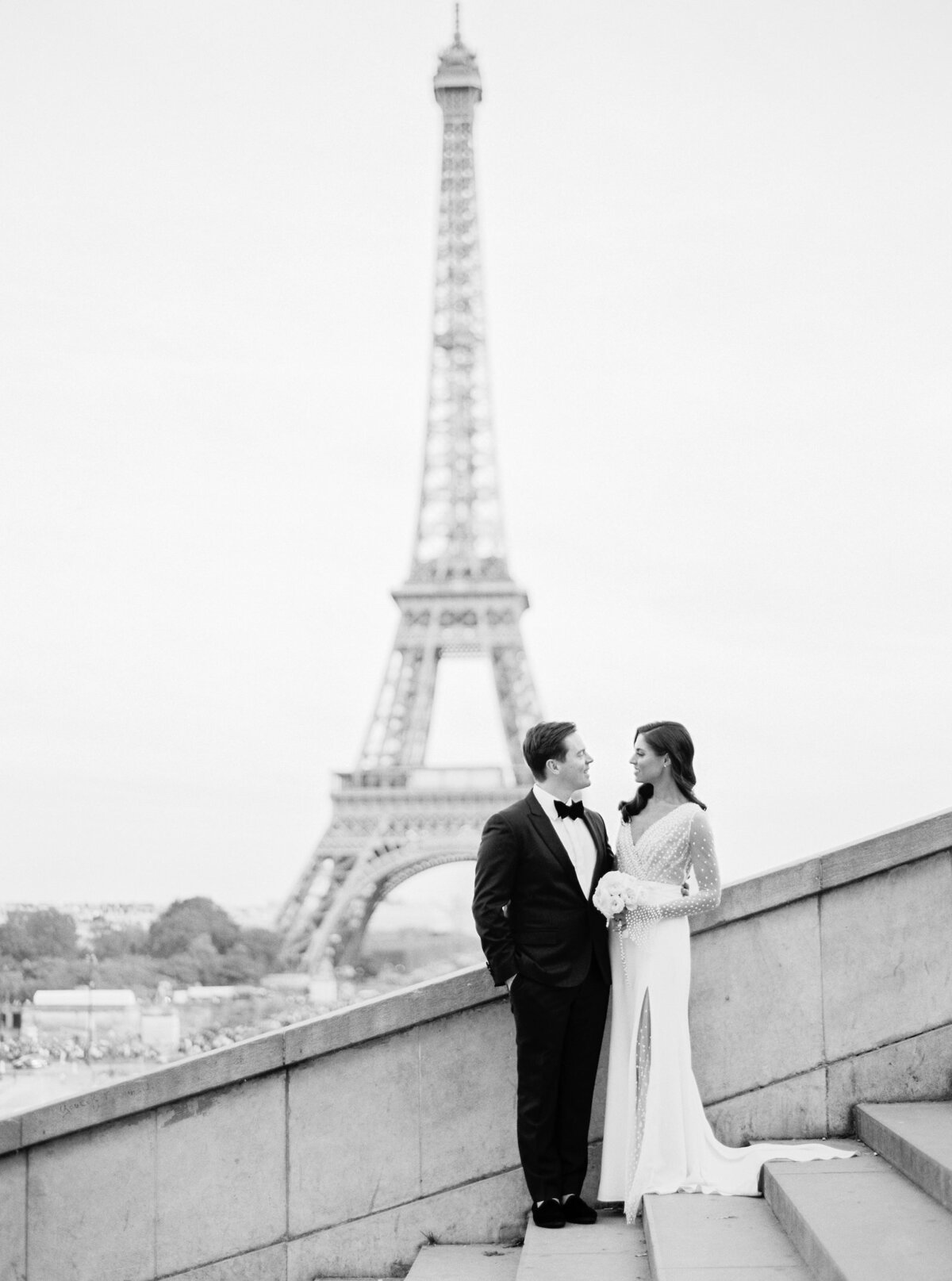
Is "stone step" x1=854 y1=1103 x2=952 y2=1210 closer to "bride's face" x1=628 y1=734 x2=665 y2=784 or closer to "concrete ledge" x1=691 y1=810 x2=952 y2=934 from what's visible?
"concrete ledge" x1=691 y1=810 x2=952 y2=934

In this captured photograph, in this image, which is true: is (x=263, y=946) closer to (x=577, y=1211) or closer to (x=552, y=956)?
(x=577, y=1211)

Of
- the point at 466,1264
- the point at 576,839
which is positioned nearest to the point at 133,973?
the point at 466,1264

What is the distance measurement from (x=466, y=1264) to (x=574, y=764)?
6.53ft

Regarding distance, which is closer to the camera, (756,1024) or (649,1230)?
(649,1230)

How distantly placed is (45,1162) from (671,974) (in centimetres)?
279

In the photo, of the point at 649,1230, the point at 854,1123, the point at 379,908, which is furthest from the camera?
the point at 379,908

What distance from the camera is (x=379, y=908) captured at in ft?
168

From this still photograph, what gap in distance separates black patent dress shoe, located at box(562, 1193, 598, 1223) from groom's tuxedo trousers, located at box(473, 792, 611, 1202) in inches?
1.5

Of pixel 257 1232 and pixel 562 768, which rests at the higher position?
pixel 562 768

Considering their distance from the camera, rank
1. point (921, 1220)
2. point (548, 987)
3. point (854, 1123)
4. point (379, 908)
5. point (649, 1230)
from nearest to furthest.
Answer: point (921, 1220) → point (649, 1230) → point (548, 987) → point (854, 1123) → point (379, 908)

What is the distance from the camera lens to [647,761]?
5.72 m

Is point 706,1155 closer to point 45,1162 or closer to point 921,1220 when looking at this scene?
point 921,1220

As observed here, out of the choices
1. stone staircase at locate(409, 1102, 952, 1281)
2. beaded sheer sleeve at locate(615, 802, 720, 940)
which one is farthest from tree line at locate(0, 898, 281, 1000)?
beaded sheer sleeve at locate(615, 802, 720, 940)

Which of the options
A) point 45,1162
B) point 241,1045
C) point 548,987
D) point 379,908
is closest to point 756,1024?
point 548,987
